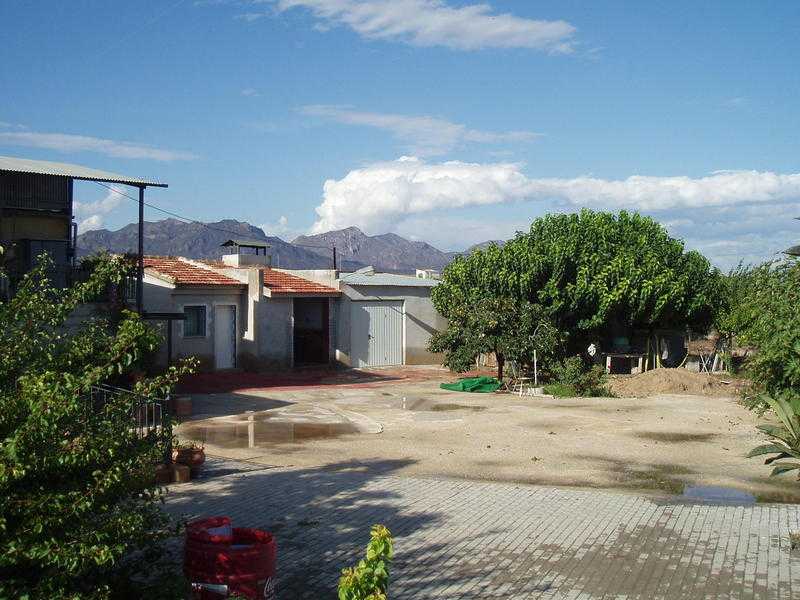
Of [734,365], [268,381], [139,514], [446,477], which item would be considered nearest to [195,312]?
[268,381]

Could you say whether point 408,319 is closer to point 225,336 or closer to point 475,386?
point 225,336

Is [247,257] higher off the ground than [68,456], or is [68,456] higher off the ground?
[247,257]

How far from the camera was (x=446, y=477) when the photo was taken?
38.9 ft

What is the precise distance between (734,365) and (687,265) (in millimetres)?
4216

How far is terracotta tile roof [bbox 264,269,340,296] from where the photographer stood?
87.8ft

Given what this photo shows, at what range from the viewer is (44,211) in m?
19.0

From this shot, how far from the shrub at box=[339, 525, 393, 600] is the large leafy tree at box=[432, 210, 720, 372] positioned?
19.2 meters

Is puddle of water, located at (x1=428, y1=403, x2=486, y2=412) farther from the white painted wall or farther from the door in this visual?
the white painted wall

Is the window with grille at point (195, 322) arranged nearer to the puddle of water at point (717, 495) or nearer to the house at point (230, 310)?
the house at point (230, 310)

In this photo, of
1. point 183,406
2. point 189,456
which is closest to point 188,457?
point 189,456

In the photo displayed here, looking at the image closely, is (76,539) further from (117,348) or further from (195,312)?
(195,312)

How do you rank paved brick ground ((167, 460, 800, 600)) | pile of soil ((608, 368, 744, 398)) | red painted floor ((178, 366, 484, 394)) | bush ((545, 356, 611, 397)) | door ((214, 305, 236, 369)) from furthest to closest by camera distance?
door ((214, 305, 236, 369)) → pile of soil ((608, 368, 744, 398)) → red painted floor ((178, 366, 484, 394)) → bush ((545, 356, 611, 397)) → paved brick ground ((167, 460, 800, 600))

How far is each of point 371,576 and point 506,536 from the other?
4368mm

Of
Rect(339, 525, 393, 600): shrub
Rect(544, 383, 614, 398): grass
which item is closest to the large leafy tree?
Rect(544, 383, 614, 398): grass
